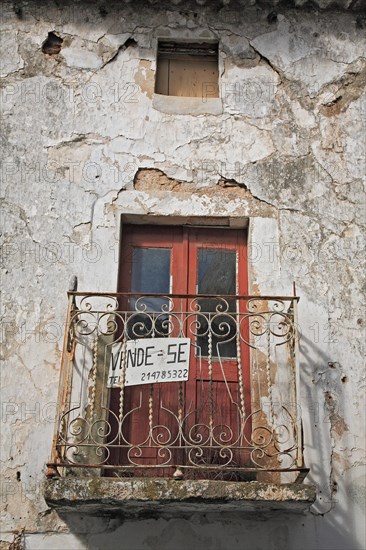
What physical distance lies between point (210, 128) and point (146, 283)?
1692 mm

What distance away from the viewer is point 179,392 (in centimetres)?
588

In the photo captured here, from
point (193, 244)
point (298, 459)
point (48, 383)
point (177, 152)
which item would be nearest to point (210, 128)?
point (177, 152)

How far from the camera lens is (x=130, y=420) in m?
6.34

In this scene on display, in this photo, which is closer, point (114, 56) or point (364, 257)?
point (364, 257)

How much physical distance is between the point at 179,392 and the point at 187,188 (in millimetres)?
2108

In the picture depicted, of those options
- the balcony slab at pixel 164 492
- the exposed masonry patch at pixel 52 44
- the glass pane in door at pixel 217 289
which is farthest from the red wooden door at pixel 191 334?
the exposed masonry patch at pixel 52 44

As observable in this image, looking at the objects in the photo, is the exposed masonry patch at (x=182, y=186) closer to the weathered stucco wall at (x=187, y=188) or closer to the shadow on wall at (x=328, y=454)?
the weathered stucco wall at (x=187, y=188)

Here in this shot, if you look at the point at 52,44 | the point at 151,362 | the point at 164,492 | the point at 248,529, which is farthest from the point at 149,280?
the point at 52,44

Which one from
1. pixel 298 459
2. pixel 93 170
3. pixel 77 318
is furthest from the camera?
pixel 93 170

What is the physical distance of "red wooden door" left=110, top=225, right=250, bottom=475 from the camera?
20.2 ft

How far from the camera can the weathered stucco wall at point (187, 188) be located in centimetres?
600

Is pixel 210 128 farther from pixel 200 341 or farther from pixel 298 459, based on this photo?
pixel 298 459

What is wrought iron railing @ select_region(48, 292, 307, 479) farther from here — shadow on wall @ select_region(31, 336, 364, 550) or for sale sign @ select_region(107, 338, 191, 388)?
shadow on wall @ select_region(31, 336, 364, 550)

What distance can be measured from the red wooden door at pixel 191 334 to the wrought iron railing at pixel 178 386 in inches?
0.5
